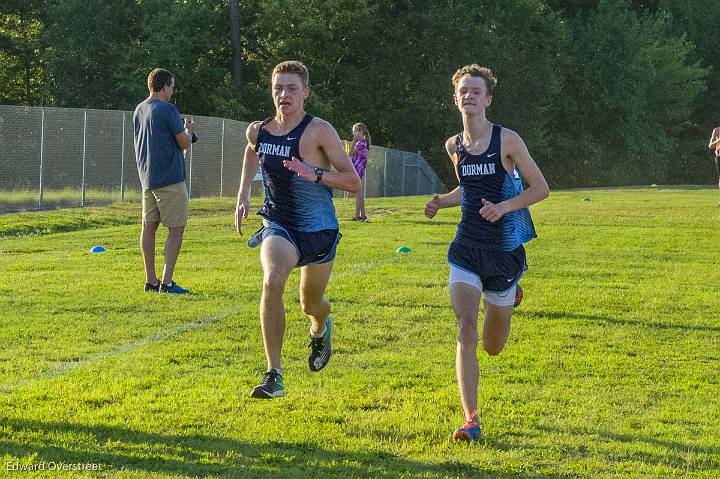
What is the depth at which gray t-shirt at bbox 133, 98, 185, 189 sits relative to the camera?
11562mm

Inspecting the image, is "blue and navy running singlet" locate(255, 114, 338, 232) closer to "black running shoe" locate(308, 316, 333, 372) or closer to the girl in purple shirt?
"black running shoe" locate(308, 316, 333, 372)

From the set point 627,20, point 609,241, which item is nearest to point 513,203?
point 609,241

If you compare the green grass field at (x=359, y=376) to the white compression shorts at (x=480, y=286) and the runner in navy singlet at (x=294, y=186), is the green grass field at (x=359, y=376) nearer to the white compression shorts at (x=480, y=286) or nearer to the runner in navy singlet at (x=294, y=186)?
the white compression shorts at (x=480, y=286)

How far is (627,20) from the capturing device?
65.6m

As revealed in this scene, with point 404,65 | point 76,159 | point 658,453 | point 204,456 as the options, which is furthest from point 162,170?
point 404,65

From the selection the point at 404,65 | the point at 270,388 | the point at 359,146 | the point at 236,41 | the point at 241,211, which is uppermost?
the point at 236,41

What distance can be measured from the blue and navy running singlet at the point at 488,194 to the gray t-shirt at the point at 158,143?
5.44 metres

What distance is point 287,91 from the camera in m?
7.05

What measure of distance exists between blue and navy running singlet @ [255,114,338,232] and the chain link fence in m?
17.4

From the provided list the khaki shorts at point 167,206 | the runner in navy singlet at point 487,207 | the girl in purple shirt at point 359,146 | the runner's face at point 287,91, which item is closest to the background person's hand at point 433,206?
the runner in navy singlet at point 487,207

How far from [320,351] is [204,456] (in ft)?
7.28

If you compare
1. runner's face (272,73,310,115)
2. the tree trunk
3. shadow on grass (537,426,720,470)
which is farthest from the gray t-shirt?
the tree trunk

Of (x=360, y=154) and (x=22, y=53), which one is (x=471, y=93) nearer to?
(x=360, y=154)

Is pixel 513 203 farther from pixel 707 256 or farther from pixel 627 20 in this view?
pixel 627 20
